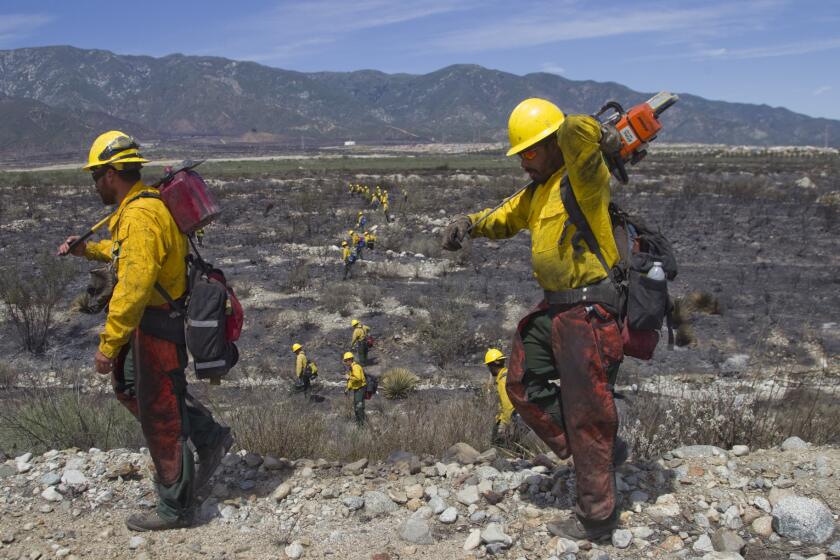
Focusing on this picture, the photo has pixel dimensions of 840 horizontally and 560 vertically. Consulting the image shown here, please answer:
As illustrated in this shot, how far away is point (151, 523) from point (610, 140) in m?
2.79

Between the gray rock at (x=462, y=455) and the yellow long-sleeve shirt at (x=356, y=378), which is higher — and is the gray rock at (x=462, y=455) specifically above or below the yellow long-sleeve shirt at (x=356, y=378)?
→ above

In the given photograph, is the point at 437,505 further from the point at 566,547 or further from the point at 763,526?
the point at 763,526

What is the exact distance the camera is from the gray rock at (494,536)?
313 cm

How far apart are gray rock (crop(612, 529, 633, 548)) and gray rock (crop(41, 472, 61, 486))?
9.79ft

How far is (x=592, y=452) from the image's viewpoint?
3141mm

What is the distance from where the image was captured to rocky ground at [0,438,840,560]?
10.2 feet

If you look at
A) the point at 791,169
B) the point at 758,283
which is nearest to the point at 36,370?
the point at 758,283

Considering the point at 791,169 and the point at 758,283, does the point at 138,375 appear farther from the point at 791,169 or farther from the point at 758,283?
the point at 791,169

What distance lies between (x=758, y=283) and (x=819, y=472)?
13.0 metres

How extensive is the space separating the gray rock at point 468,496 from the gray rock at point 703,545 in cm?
104

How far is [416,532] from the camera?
3.29 meters

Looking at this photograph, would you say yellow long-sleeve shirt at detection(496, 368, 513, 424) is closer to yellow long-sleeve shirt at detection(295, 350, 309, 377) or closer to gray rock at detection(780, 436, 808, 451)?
gray rock at detection(780, 436, 808, 451)

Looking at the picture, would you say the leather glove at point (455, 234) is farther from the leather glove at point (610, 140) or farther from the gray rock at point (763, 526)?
the gray rock at point (763, 526)

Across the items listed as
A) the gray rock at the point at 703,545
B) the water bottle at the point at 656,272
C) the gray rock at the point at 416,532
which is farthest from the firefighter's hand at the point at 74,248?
the gray rock at the point at 703,545
